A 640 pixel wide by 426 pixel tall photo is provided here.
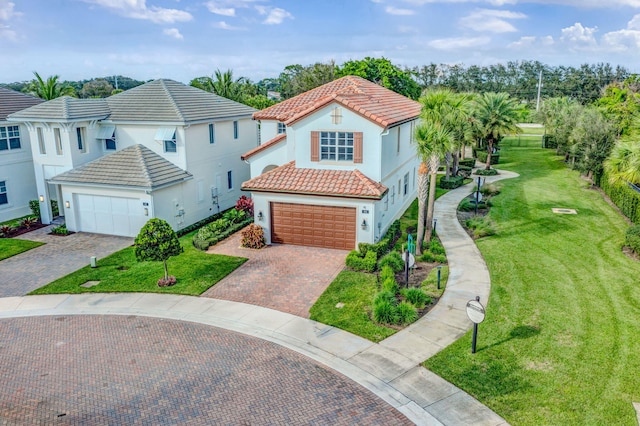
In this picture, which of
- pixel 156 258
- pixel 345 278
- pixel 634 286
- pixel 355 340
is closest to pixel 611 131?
pixel 634 286

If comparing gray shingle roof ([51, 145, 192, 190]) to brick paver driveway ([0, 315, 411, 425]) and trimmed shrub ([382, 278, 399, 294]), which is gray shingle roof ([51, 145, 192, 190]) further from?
trimmed shrub ([382, 278, 399, 294])

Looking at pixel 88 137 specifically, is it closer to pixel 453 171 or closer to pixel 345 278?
pixel 345 278

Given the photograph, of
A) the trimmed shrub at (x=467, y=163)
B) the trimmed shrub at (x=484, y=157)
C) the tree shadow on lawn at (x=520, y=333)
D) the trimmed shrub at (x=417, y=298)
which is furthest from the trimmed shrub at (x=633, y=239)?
the trimmed shrub at (x=484, y=157)

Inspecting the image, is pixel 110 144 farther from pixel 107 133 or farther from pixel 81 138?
pixel 81 138

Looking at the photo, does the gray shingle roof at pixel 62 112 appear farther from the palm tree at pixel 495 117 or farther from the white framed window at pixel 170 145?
the palm tree at pixel 495 117

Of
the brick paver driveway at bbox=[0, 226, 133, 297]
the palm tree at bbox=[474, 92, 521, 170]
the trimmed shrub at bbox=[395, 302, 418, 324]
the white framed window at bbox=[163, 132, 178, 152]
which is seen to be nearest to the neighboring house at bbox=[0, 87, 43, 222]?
the brick paver driveway at bbox=[0, 226, 133, 297]

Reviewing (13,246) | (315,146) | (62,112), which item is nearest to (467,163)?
(315,146)
